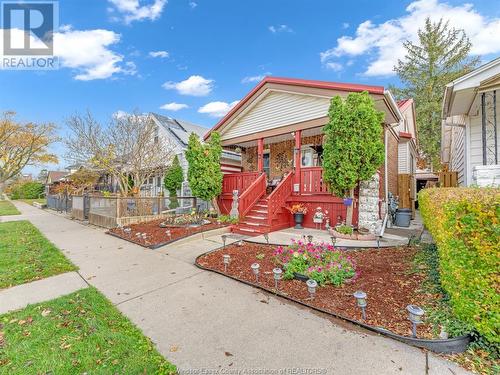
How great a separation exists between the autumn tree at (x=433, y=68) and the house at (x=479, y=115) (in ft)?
56.5

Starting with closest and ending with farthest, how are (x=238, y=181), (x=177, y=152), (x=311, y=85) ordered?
(x=311, y=85) → (x=238, y=181) → (x=177, y=152)

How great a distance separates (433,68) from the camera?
901 inches

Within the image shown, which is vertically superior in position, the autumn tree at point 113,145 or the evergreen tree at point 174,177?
the autumn tree at point 113,145

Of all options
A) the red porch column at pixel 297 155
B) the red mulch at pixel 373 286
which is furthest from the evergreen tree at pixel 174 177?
the red mulch at pixel 373 286

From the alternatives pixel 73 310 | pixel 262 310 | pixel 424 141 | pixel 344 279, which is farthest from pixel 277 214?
pixel 424 141

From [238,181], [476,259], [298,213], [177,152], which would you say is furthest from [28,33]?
[476,259]

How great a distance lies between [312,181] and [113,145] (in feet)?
35.2

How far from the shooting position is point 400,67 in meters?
24.3

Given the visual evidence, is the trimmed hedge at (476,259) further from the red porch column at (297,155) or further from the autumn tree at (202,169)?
the autumn tree at (202,169)

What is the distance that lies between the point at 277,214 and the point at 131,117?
10493mm

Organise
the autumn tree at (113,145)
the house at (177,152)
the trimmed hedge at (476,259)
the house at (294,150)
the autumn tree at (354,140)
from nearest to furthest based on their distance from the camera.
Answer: the trimmed hedge at (476,259), the autumn tree at (354,140), the house at (294,150), the autumn tree at (113,145), the house at (177,152)

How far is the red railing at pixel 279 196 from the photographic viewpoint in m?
7.93

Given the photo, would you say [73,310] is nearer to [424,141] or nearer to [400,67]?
[424,141]

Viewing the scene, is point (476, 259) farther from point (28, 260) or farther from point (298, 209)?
point (28, 260)
